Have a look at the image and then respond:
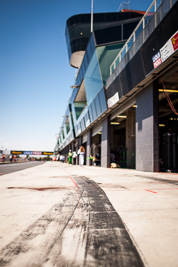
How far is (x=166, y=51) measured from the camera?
26.5ft

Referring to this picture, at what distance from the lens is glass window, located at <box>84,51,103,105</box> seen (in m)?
18.2

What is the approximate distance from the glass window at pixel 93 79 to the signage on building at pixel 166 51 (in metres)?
9.17

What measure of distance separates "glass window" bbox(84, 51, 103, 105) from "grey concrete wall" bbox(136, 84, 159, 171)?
23.5ft

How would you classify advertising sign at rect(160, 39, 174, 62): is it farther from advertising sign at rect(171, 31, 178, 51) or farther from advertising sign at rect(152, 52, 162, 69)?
advertising sign at rect(152, 52, 162, 69)

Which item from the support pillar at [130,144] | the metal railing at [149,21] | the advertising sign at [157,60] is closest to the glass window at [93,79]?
the support pillar at [130,144]

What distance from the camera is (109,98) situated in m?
16.6

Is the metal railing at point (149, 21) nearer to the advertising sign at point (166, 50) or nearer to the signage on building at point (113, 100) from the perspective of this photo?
the advertising sign at point (166, 50)

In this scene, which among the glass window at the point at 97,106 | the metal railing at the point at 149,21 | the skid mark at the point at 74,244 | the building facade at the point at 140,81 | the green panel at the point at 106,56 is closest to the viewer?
the skid mark at the point at 74,244

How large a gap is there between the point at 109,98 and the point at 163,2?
869 centimetres

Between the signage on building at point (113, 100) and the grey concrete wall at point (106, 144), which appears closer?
the signage on building at point (113, 100)

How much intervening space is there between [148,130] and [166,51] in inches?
154

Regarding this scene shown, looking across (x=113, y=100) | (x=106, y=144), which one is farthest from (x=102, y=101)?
(x=106, y=144)

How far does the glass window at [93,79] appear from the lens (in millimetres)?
18219

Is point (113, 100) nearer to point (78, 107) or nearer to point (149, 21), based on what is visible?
point (149, 21)
